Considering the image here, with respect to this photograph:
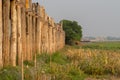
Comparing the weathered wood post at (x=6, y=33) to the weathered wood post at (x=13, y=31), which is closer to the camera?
the weathered wood post at (x=6, y=33)

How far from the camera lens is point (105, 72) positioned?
1753 cm

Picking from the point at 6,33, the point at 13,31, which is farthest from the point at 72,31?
the point at 6,33

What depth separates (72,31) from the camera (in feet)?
233

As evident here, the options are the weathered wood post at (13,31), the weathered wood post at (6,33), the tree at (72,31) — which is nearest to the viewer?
the weathered wood post at (6,33)

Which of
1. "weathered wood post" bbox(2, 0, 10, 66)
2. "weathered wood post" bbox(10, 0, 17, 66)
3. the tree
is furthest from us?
the tree

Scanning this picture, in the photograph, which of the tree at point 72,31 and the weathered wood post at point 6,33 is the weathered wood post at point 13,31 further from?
the tree at point 72,31

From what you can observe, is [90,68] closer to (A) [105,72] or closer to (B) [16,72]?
(A) [105,72]

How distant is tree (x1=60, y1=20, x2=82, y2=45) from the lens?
2768 inches

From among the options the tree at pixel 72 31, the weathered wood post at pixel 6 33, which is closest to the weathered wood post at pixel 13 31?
the weathered wood post at pixel 6 33

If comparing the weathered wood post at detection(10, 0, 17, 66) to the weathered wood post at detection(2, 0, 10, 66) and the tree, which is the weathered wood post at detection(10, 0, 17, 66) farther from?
the tree

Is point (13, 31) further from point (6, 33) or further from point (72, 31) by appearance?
point (72, 31)

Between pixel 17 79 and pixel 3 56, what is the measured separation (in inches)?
61.9

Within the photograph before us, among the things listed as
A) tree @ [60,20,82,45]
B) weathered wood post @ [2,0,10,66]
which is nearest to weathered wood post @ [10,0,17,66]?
weathered wood post @ [2,0,10,66]

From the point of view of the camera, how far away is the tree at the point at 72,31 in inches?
2768
